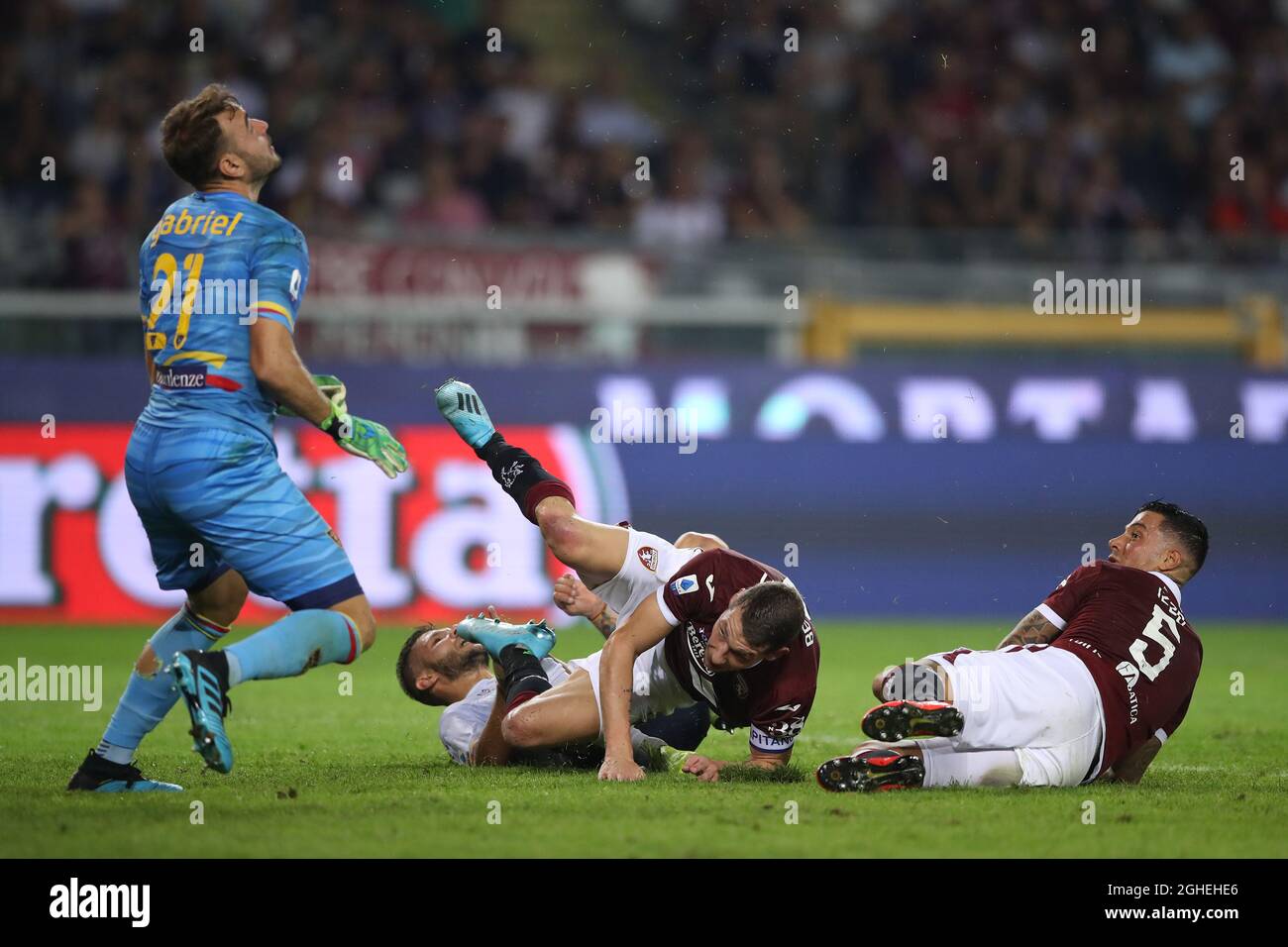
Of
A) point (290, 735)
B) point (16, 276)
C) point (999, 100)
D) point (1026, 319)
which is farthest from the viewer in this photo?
point (999, 100)

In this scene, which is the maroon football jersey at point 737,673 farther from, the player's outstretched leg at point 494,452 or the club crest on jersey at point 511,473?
the club crest on jersey at point 511,473

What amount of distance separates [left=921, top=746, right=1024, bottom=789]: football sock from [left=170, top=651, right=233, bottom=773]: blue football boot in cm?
257

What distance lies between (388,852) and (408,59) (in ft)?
39.6

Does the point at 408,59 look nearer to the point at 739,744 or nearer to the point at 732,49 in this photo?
the point at 732,49

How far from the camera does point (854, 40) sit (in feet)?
55.3

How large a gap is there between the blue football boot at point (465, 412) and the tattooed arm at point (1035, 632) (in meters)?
2.29

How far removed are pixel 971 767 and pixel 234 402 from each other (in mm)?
2962

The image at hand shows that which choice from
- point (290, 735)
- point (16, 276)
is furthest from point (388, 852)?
point (16, 276)

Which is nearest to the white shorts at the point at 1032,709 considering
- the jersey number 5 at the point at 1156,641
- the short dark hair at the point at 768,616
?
the jersey number 5 at the point at 1156,641

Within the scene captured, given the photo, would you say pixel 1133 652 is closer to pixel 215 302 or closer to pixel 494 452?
pixel 494 452

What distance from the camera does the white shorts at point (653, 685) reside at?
6.88m

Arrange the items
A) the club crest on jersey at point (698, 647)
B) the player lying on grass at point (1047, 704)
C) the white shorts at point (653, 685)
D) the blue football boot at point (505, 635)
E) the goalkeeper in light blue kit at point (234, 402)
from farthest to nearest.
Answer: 1. the blue football boot at point (505, 635)
2. the white shorts at point (653, 685)
3. the club crest on jersey at point (698, 647)
4. the player lying on grass at point (1047, 704)
5. the goalkeeper in light blue kit at point (234, 402)

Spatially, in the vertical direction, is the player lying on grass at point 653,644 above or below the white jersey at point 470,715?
above

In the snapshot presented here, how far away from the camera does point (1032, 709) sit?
6.18m
